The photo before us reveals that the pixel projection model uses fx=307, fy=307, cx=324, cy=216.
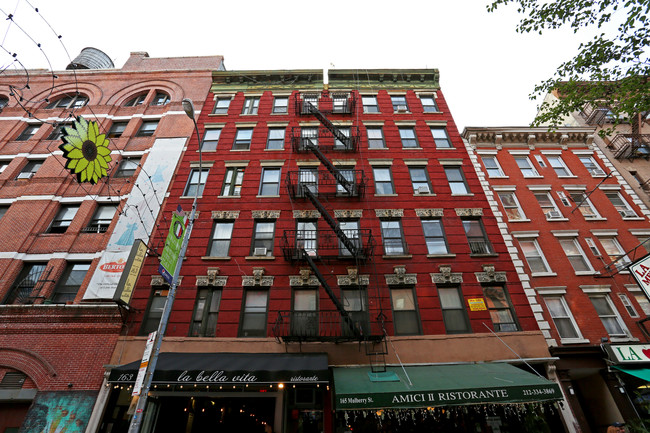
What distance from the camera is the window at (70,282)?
45.3 ft

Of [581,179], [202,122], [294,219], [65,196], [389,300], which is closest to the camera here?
[389,300]

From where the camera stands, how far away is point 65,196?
653 inches

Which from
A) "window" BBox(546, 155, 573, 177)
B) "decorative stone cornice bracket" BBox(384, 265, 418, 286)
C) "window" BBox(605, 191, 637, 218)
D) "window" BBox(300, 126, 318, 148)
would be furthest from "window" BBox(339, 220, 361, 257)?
"window" BBox(605, 191, 637, 218)

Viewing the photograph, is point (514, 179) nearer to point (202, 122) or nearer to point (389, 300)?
point (389, 300)

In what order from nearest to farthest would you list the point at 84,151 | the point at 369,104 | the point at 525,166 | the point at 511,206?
the point at 84,151 < the point at 511,206 < the point at 525,166 < the point at 369,104

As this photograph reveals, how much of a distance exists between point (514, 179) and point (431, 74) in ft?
31.3

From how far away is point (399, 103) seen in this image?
819 inches

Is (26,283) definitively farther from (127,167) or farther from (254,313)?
(254,313)

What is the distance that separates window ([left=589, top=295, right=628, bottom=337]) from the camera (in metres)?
13.0

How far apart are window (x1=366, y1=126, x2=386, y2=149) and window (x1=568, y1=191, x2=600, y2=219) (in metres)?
10.8

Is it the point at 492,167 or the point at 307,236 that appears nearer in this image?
the point at 307,236

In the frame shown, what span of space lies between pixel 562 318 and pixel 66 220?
2436 cm

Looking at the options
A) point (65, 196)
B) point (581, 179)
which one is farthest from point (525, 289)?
point (65, 196)

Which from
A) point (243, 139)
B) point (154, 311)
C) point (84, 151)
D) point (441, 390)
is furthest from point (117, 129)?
point (441, 390)
